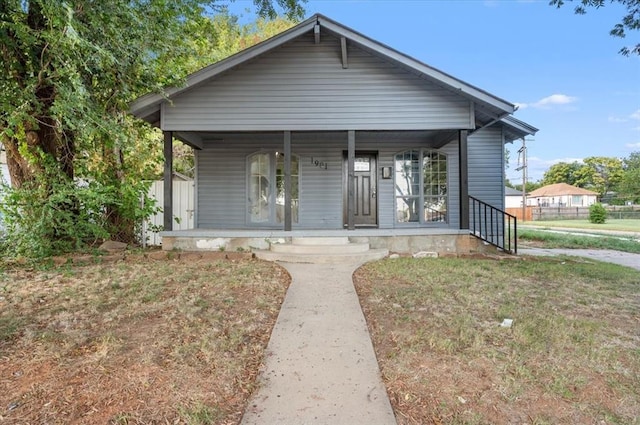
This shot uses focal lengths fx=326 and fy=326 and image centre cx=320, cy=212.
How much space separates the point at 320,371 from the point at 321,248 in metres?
4.21

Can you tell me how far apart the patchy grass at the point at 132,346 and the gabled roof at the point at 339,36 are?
3.97 m

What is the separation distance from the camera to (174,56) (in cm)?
773

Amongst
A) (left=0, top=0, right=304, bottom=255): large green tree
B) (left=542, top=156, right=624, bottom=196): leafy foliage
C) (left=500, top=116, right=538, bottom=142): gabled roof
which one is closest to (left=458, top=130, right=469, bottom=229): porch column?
(left=500, top=116, right=538, bottom=142): gabled roof

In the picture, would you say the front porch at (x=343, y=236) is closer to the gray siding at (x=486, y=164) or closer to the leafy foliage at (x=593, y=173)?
the gray siding at (x=486, y=164)

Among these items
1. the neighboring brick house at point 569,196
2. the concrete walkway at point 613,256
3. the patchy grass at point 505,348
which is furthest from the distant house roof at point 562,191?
the patchy grass at point 505,348

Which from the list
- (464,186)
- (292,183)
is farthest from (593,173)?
(292,183)

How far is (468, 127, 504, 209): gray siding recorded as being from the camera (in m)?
8.87

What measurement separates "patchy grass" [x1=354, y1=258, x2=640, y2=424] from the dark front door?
4.24 metres

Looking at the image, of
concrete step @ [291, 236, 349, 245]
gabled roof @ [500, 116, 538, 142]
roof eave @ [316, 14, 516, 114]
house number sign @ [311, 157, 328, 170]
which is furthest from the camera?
house number sign @ [311, 157, 328, 170]

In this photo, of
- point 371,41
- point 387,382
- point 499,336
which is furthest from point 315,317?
point 371,41

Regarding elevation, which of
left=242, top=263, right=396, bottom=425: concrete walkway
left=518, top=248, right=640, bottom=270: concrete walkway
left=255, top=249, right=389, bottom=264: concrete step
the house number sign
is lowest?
left=242, top=263, right=396, bottom=425: concrete walkway

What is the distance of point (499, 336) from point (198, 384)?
249 centimetres

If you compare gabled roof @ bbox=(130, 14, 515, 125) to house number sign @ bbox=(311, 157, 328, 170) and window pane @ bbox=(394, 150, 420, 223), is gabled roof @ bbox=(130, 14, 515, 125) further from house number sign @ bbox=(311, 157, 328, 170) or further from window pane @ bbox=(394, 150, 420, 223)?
house number sign @ bbox=(311, 157, 328, 170)

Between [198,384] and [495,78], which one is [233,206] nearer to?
[198,384]
